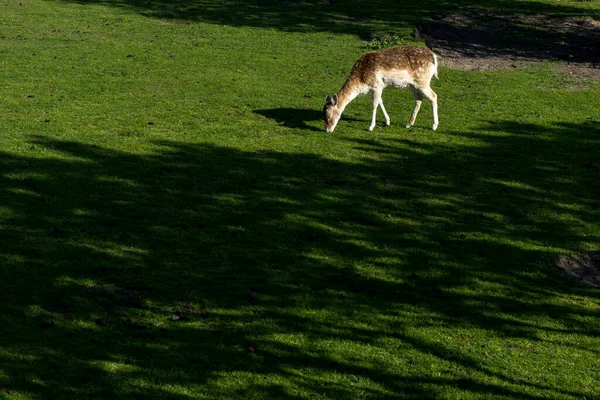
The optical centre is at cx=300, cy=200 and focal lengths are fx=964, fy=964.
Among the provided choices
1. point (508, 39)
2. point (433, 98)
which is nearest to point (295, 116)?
point (433, 98)

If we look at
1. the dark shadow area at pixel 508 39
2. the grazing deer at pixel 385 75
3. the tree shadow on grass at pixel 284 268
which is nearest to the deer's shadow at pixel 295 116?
the grazing deer at pixel 385 75

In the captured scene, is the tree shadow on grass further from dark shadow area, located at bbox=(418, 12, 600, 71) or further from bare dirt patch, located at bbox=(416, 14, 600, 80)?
dark shadow area, located at bbox=(418, 12, 600, 71)

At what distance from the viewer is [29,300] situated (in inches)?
512

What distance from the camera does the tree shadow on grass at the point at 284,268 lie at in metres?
11.5

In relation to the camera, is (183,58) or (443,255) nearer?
(443,255)

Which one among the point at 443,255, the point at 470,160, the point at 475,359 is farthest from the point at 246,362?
the point at 470,160

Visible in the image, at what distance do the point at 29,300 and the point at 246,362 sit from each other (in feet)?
11.0

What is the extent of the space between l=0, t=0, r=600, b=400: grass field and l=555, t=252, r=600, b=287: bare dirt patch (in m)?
0.26

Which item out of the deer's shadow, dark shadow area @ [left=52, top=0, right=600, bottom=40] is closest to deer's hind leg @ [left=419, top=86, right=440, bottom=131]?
the deer's shadow

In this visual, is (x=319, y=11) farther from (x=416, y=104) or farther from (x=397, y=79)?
(x=397, y=79)

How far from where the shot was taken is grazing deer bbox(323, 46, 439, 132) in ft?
71.8

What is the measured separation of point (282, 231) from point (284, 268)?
1594mm

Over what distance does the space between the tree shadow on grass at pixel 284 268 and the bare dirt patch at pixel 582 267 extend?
0.35m

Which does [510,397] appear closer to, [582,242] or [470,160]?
[582,242]
